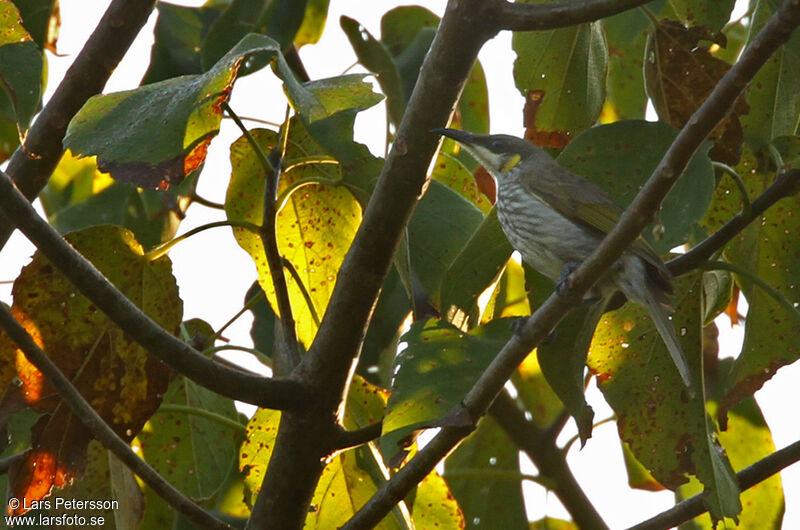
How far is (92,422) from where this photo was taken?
2.00m

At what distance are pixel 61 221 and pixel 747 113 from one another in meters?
2.30

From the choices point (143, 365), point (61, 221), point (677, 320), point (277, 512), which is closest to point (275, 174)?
point (143, 365)

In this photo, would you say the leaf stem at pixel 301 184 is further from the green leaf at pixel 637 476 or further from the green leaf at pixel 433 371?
the green leaf at pixel 637 476

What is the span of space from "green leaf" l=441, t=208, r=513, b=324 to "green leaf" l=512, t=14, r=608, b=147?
1.73ft

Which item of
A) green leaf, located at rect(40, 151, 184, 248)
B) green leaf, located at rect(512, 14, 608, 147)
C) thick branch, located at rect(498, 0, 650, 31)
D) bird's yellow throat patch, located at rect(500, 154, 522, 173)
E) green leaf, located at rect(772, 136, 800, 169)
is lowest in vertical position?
thick branch, located at rect(498, 0, 650, 31)

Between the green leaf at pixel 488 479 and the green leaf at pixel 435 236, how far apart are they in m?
0.71

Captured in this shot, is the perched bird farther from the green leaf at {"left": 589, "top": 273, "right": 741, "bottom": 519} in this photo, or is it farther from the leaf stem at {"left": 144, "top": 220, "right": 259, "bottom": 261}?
the leaf stem at {"left": 144, "top": 220, "right": 259, "bottom": 261}

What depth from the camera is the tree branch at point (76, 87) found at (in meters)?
2.61

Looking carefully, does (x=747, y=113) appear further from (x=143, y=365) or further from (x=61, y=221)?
(x=61, y=221)

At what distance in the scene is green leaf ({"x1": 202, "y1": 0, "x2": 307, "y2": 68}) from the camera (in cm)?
294

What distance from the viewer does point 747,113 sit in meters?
2.69

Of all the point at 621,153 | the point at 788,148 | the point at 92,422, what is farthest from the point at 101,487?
the point at 788,148

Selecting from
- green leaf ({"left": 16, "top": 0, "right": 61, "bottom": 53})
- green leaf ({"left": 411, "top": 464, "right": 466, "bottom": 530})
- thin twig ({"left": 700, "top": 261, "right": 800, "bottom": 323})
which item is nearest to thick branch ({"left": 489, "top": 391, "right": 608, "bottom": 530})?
green leaf ({"left": 411, "top": 464, "right": 466, "bottom": 530})

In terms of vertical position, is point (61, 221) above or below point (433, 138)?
above
